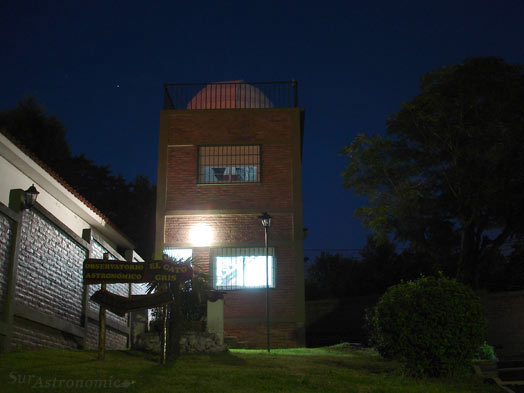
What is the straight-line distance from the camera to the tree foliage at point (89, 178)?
104ft

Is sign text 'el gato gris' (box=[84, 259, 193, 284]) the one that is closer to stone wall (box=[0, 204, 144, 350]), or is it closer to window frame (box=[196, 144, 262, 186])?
stone wall (box=[0, 204, 144, 350])

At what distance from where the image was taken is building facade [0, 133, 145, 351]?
32.5 ft

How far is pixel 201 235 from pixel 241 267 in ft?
5.42

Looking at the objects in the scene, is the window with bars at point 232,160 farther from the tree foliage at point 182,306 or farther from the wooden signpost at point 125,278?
the wooden signpost at point 125,278

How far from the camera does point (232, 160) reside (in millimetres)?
Answer: 19531

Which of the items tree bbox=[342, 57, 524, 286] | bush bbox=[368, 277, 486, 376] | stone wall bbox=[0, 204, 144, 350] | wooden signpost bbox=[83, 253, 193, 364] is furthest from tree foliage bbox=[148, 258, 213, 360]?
tree bbox=[342, 57, 524, 286]

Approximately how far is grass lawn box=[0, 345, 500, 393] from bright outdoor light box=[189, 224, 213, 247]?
25.0 feet

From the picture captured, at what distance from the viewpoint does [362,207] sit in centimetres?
2088

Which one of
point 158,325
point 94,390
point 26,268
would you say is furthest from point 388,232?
point 94,390

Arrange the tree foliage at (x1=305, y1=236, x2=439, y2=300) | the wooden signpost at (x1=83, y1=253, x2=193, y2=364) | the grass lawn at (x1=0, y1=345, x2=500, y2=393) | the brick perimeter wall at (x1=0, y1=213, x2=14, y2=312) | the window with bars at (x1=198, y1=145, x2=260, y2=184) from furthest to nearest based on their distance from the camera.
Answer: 1. the tree foliage at (x1=305, y1=236, x2=439, y2=300)
2. the window with bars at (x1=198, y1=145, x2=260, y2=184)
3. the wooden signpost at (x1=83, y1=253, x2=193, y2=364)
4. the brick perimeter wall at (x1=0, y1=213, x2=14, y2=312)
5. the grass lawn at (x1=0, y1=345, x2=500, y2=393)

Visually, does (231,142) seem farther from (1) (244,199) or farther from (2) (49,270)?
(2) (49,270)

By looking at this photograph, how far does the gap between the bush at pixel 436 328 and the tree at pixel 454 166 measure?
9.61m

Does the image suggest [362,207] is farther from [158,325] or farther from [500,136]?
[158,325]

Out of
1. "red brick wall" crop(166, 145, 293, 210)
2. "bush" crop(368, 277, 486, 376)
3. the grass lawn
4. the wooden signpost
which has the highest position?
"red brick wall" crop(166, 145, 293, 210)
